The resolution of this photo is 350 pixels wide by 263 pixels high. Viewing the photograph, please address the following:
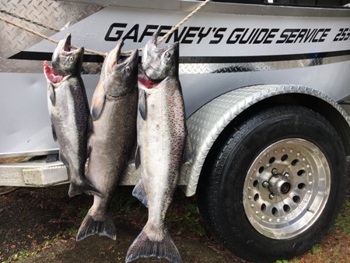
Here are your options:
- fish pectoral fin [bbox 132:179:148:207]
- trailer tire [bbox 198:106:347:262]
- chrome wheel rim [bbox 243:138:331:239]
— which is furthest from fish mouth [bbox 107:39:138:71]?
chrome wheel rim [bbox 243:138:331:239]

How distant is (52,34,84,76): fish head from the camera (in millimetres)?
2262

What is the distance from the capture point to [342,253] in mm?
3127

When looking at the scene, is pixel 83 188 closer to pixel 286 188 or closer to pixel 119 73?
pixel 119 73

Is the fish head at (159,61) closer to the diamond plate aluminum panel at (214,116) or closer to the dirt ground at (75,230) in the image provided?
the diamond plate aluminum panel at (214,116)

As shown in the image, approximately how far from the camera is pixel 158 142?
2416 mm

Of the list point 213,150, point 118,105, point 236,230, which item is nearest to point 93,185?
point 118,105

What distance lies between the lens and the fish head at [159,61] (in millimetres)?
2318

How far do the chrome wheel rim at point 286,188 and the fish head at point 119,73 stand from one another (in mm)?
1135

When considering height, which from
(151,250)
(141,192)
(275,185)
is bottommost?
(151,250)

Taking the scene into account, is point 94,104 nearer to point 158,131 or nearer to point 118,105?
point 118,105

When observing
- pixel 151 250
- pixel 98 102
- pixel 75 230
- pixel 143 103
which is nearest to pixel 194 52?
pixel 143 103

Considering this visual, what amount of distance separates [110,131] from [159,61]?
1.80 feet

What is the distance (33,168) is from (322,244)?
2.44 m

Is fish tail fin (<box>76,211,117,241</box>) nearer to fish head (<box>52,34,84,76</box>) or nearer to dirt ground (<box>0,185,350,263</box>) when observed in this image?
dirt ground (<box>0,185,350,263</box>)
